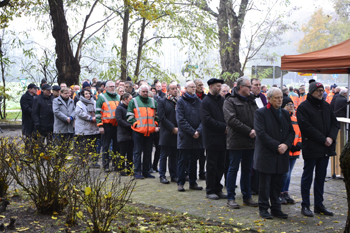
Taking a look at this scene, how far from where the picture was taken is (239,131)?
7141mm

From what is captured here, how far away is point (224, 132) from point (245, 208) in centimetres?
148

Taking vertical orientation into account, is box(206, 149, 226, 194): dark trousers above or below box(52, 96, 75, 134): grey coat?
below

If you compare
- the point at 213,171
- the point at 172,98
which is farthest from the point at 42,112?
the point at 213,171

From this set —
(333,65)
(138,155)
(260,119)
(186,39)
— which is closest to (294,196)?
(260,119)

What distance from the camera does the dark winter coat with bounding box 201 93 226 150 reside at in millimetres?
7672

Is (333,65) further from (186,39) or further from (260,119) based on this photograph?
(186,39)

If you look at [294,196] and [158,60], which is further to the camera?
A: [158,60]

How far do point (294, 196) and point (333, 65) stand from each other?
9.72ft

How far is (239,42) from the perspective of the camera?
24.8 meters

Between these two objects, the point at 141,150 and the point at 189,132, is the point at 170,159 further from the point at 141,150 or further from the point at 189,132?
the point at 189,132

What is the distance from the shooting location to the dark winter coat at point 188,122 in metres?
8.41

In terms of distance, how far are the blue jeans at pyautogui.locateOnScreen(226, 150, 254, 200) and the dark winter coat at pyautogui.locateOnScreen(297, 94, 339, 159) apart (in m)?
1.05

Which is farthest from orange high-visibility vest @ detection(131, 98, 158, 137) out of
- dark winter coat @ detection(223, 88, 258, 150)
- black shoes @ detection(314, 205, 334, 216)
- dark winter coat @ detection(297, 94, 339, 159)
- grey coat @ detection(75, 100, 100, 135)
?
black shoes @ detection(314, 205, 334, 216)

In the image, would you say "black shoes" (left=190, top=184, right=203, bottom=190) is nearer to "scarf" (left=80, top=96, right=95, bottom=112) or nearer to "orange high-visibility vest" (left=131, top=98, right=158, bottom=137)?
"orange high-visibility vest" (left=131, top=98, right=158, bottom=137)
